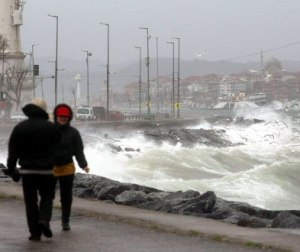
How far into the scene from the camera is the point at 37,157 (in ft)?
32.1

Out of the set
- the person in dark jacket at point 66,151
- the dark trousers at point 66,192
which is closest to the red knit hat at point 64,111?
the person in dark jacket at point 66,151

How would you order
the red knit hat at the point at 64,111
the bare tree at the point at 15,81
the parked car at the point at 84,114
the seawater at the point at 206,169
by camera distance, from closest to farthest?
the red knit hat at the point at 64,111
the seawater at the point at 206,169
the parked car at the point at 84,114
the bare tree at the point at 15,81

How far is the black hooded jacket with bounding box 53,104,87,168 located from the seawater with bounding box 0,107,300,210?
13.7m

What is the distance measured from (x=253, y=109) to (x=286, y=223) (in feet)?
345

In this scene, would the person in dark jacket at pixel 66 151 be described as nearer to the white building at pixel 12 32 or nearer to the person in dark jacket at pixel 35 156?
the person in dark jacket at pixel 35 156

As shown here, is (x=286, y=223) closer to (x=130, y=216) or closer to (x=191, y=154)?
(x=130, y=216)

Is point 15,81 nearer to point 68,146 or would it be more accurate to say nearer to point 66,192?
point 66,192

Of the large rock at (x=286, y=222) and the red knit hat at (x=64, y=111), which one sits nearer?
the red knit hat at (x=64, y=111)

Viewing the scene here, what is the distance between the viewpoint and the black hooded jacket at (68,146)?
10.6 m

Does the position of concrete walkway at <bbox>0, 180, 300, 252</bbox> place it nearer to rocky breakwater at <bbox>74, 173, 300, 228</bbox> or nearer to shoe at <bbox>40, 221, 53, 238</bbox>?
shoe at <bbox>40, 221, 53, 238</bbox>

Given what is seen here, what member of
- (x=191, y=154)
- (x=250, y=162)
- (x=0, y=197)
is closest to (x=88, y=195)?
(x=0, y=197)

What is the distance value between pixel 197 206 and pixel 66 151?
4.13m

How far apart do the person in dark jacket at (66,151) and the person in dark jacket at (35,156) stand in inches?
26.3

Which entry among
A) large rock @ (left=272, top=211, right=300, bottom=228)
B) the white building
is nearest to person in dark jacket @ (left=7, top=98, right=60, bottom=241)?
large rock @ (left=272, top=211, right=300, bottom=228)
